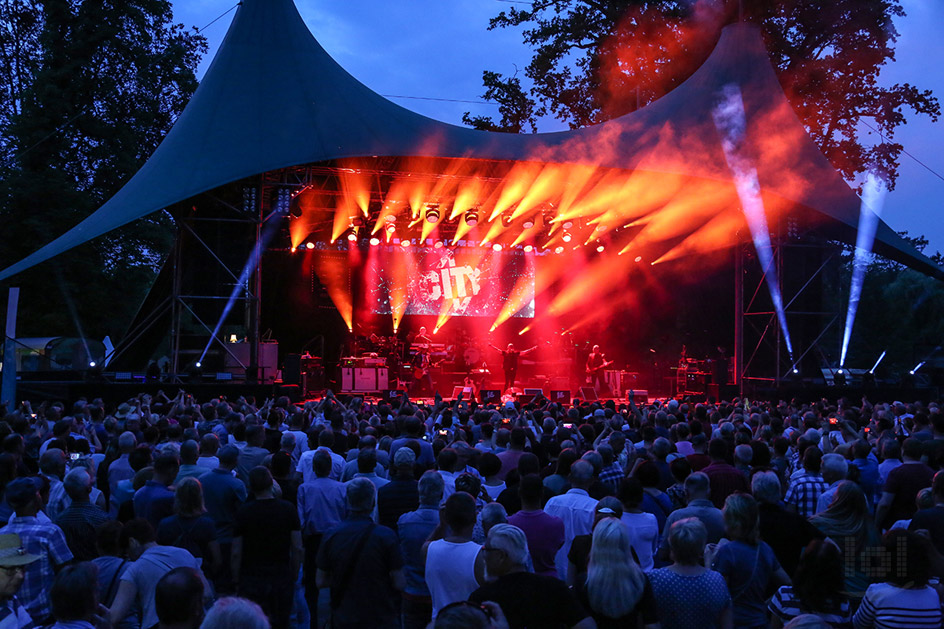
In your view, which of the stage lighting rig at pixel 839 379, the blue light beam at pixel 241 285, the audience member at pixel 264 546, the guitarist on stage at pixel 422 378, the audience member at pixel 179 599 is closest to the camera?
the audience member at pixel 179 599

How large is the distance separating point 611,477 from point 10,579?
10.5 feet

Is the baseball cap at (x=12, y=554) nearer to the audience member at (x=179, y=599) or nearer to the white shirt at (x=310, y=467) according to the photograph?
the audience member at (x=179, y=599)

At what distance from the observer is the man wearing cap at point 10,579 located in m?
2.86

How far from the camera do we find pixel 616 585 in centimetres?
296

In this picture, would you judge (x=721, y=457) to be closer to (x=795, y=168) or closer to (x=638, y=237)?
(x=795, y=168)

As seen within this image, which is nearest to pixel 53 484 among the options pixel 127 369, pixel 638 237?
pixel 127 369

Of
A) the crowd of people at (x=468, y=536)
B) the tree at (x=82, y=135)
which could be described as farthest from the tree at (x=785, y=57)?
the crowd of people at (x=468, y=536)

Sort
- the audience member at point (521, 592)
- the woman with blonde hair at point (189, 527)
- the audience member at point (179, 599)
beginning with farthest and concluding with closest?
the woman with blonde hair at point (189, 527)
the audience member at point (521, 592)
the audience member at point (179, 599)

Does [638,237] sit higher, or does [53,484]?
[638,237]

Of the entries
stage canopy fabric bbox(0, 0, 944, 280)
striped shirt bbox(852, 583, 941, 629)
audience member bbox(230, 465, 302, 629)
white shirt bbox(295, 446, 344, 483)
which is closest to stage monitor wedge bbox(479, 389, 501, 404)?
stage canopy fabric bbox(0, 0, 944, 280)

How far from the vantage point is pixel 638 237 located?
2031 cm

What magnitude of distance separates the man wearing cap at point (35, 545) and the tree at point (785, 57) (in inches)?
954

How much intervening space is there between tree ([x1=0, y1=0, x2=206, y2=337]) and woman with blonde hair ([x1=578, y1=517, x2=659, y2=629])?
21.6m

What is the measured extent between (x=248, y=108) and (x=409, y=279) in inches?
274
